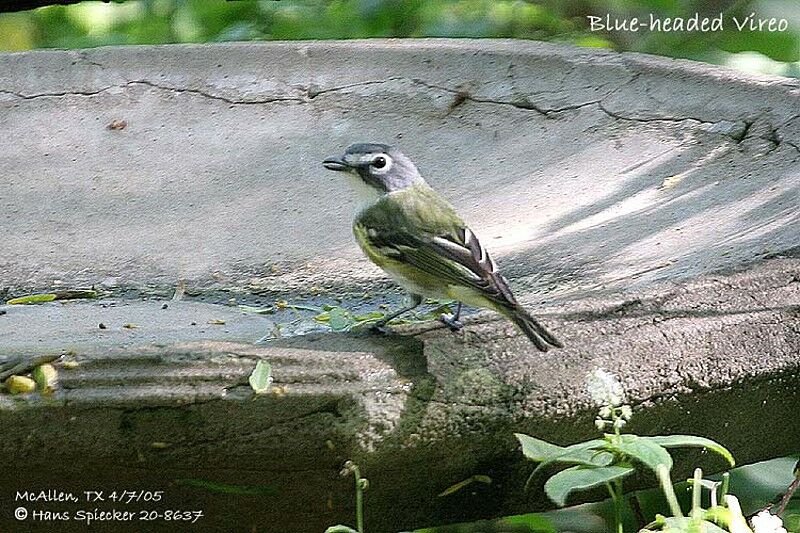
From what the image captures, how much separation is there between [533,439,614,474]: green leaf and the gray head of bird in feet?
2.63

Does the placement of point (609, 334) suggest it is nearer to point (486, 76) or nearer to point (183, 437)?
point (183, 437)

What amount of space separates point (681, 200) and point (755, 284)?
2.75 ft

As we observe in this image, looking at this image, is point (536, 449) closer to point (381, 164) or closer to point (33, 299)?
point (381, 164)

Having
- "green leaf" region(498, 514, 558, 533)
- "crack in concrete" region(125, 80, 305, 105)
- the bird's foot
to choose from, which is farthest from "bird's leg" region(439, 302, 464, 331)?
"crack in concrete" region(125, 80, 305, 105)

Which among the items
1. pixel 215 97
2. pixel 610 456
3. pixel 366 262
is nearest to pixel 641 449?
pixel 610 456

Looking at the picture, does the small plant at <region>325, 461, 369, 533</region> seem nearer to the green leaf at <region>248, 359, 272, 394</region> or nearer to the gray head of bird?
the green leaf at <region>248, 359, 272, 394</region>

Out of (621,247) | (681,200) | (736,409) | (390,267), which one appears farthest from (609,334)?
(681,200)

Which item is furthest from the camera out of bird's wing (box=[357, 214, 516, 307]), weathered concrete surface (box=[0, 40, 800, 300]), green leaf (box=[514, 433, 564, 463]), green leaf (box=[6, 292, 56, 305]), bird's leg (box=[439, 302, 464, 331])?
weathered concrete surface (box=[0, 40, 800, 300])

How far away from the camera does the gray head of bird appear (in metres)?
2.29

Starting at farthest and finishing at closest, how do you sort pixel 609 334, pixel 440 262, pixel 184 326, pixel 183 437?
1. pixel 184 326
2. pixel 440 262
3. pixel 609 334
4. pixel 183 437

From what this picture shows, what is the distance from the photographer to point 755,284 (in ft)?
6.15

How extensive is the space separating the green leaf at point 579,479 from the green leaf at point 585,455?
1 centimetres

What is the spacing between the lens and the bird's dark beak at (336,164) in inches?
91.8

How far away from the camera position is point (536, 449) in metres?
1.61
